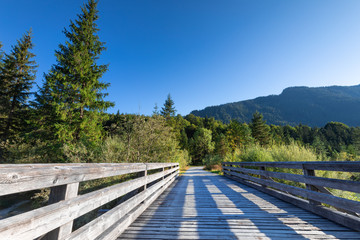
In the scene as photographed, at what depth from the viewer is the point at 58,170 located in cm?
128

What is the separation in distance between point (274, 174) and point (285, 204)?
77 cm

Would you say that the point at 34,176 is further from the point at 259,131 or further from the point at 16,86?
the point at 259,131

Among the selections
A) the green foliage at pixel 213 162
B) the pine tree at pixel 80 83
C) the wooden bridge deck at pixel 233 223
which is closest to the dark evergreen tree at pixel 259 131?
the green foliage at pixel 213 162

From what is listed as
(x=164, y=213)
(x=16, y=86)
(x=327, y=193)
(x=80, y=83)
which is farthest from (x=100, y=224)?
(x=16, y=86)

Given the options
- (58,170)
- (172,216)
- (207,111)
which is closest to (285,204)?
(172,216)

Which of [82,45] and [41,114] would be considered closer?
[41,114]

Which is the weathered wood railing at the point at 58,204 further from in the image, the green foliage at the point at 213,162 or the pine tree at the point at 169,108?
the pine tree at the point at 169,108

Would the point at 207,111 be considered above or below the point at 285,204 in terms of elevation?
above

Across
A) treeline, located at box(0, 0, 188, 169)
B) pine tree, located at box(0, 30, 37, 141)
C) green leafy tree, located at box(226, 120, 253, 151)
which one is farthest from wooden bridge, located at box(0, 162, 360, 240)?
green leafy tree, located at box(226, 120, 253, 151)

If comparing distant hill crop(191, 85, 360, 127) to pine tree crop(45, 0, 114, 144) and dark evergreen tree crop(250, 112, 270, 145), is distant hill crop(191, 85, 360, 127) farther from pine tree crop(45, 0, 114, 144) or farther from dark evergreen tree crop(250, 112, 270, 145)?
pine tree crop(45, 0, 114, 144)

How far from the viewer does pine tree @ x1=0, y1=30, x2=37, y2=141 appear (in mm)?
13797

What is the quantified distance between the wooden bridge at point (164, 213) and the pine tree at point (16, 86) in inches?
664

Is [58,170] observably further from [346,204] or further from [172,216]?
[346,204]

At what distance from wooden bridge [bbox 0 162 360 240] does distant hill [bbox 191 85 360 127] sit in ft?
465
